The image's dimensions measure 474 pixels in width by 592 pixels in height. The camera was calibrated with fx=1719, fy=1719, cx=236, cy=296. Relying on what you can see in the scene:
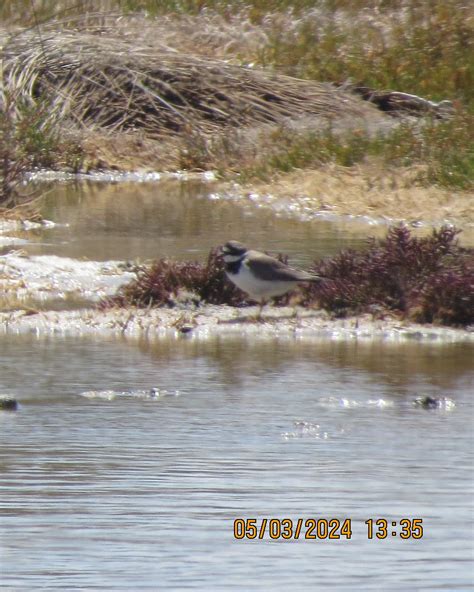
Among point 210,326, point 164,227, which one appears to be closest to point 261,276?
point 210,326

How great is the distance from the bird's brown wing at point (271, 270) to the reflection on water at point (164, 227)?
2.38 meters

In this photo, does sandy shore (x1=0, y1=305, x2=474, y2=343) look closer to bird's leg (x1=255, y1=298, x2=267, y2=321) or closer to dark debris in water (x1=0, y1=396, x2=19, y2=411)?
bird's leg (x1=255, y1=298, x2=267, y2=321)

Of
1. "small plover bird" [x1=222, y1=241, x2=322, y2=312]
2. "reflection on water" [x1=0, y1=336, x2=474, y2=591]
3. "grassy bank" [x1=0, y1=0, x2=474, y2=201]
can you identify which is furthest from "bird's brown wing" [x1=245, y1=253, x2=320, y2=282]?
"grassy bank" [x1=0, y1=0, x2=474, y2=201]

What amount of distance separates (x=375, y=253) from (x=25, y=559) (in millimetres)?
5797

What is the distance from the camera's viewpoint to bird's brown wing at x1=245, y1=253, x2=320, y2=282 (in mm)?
9930

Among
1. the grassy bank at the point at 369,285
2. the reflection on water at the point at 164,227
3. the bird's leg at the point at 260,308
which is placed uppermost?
the grassy bank at the point at 369,285

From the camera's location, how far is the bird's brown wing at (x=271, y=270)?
9.93 metres

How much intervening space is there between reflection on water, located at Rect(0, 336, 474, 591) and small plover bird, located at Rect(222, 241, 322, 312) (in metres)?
0.60

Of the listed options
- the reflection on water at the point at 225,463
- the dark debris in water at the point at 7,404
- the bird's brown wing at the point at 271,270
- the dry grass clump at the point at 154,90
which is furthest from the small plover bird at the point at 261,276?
the dry grass clump at the point at 154,90

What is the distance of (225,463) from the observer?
20.9 ft

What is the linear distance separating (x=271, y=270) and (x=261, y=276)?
7 cm

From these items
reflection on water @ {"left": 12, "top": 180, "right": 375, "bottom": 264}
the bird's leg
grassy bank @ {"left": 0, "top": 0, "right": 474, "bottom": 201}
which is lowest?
reflection on water @ {"left": 12, "top": 180, "right": 375, "bottom": 264}

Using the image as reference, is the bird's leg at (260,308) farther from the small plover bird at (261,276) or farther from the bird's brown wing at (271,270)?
the bird's brown wing at (271,270)

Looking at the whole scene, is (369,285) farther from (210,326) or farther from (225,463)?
(225,463)
